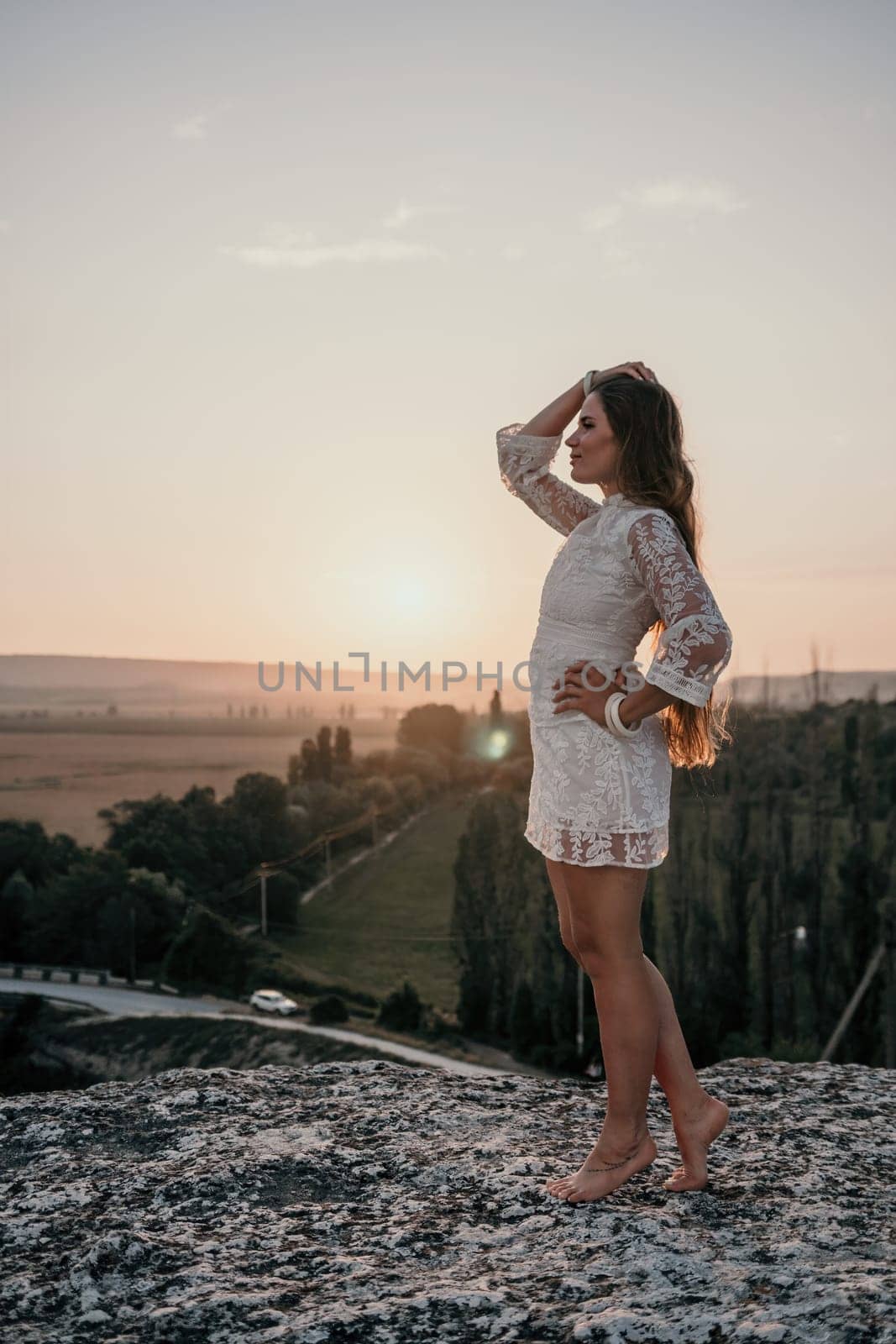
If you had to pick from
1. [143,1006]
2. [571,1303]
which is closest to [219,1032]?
[143,1006]

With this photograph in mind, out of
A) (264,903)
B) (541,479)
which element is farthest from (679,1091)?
(264,903)

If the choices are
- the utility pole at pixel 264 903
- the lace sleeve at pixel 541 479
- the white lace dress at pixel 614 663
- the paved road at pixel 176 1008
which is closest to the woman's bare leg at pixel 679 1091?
the white lace dress at pixel 614 663

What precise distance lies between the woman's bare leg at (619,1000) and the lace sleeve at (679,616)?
20.2 inches

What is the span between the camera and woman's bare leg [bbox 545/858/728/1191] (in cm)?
277

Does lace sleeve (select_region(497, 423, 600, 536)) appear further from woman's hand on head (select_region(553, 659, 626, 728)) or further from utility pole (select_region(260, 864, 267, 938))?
utility pole (select_region(260, 864, 267, 938))

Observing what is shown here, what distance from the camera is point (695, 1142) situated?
2.79 m

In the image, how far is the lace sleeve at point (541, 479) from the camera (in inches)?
126

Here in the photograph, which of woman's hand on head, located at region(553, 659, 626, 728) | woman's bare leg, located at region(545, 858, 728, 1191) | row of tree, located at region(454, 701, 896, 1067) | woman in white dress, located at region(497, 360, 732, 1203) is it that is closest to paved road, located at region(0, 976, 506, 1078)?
row of tree, located at region(454, 701, 896, 1067)

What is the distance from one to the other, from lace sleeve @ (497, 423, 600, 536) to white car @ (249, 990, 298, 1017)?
2919cm

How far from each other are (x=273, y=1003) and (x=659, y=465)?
3033cm

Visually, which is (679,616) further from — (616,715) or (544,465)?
(544,465)

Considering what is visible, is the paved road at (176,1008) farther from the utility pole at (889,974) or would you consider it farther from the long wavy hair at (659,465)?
the long wavy hair at (659,465)

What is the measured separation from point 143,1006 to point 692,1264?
3154cm

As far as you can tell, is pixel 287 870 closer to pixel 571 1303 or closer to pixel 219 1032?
pixel 219 1032
